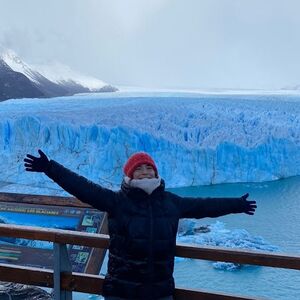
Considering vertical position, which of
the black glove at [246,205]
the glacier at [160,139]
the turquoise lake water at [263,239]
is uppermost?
the glacier at [160,139]

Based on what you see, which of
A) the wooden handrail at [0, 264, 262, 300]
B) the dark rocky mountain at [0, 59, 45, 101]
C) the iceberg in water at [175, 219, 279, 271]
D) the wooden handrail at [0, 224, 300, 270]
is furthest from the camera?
the dark rocky mountain at [0, 59, 45, 101]

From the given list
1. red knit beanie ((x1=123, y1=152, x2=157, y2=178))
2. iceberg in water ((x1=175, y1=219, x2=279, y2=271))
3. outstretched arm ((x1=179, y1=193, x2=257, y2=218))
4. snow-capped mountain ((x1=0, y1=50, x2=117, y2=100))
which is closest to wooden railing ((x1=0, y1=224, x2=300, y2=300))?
outstretched arm ((x1=179, y1=193, x2=257, y2=218))

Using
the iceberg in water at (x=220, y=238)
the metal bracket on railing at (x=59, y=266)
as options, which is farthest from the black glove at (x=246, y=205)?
the iceberg in water at (x=220, y=238)

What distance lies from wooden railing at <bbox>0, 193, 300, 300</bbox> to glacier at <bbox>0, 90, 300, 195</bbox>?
21.9 feet

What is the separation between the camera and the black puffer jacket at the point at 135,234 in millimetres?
1497

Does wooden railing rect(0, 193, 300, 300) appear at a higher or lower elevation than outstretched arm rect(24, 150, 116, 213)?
lower

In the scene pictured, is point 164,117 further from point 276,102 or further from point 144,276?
point 144,276

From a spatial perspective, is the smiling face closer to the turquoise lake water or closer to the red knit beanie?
the red knit beanie

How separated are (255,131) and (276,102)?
182 centimetres

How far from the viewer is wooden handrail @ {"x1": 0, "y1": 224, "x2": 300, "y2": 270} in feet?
4.88

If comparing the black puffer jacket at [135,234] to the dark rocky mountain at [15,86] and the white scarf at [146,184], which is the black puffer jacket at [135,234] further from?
the dark rocky mountain at [15,86]

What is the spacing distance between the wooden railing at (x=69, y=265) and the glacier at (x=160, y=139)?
21.9 ft

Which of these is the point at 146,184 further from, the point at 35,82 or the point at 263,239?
the point at 35,82

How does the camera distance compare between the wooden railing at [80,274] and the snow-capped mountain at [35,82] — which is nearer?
the wooden railing at [80,274]
